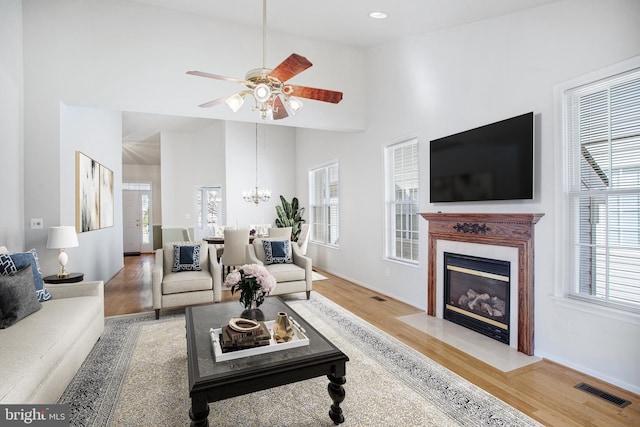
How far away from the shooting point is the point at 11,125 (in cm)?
354

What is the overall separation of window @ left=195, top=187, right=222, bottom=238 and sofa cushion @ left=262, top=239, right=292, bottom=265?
4642 millimetres

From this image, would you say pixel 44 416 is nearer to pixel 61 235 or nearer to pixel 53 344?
pixel 53 344

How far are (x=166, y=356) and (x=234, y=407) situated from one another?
1.13 metres

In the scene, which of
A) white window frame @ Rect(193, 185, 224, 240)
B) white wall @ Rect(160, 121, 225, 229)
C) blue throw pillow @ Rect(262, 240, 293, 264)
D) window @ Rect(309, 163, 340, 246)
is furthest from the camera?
white window frame @ Rect(193, 185, 224, 240)

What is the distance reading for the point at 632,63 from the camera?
2404mm

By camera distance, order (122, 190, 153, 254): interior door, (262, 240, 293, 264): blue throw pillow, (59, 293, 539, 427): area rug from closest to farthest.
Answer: (59, 293, 539, 427): area rug < (262, 240, 293, 264): blue throw pillow < (122, 190, 153, 254): interior door

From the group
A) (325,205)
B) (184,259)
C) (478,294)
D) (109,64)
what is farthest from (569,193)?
(109,64)

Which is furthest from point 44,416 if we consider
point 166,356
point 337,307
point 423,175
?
point 423,175

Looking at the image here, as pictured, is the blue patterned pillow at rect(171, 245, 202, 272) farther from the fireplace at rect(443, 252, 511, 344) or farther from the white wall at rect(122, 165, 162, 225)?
the white wall at rect(122, 165, 162, 225)

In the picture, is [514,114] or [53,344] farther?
[514,114]

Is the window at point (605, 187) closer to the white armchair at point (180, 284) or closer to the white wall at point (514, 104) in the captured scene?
the white wall at point (514, 104)

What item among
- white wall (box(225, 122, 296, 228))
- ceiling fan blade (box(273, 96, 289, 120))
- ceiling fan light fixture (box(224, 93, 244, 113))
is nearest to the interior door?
white wall (box(225, 122, 296, 228))

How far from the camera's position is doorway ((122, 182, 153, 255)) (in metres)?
11.0

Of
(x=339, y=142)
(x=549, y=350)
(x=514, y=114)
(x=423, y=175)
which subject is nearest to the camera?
(x=549, y=350)
